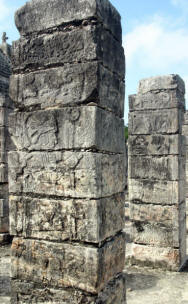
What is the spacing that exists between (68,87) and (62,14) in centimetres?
77

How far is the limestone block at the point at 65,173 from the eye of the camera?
335 centimetres

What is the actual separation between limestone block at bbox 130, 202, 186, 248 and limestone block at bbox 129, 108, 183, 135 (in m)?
1.53

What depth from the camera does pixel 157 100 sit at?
6777 mm

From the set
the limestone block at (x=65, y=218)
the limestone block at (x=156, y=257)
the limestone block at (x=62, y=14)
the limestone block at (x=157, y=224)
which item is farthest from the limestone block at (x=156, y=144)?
the limestone block at (x=62, y=14)

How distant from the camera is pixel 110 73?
3635 millimetres

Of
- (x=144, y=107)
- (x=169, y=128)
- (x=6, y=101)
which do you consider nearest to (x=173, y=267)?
(x=169, y=128)

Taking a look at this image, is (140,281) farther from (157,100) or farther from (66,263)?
(157,100)

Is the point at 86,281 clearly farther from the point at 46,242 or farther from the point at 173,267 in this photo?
the point at 173,267

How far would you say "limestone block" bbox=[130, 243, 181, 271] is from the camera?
6.52 metres

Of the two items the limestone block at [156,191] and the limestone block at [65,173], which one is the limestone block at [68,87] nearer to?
the limestone block at [65,173]

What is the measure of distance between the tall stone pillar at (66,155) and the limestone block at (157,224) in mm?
2992

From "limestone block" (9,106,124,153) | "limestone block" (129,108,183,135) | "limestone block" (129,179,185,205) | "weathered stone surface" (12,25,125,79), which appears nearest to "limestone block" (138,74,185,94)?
"limestone block" (129,108,183,135)

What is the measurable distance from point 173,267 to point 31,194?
400 centimetres

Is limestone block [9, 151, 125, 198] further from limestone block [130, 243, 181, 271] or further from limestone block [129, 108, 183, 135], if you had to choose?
limestone block [130, 243, 181, 271]
